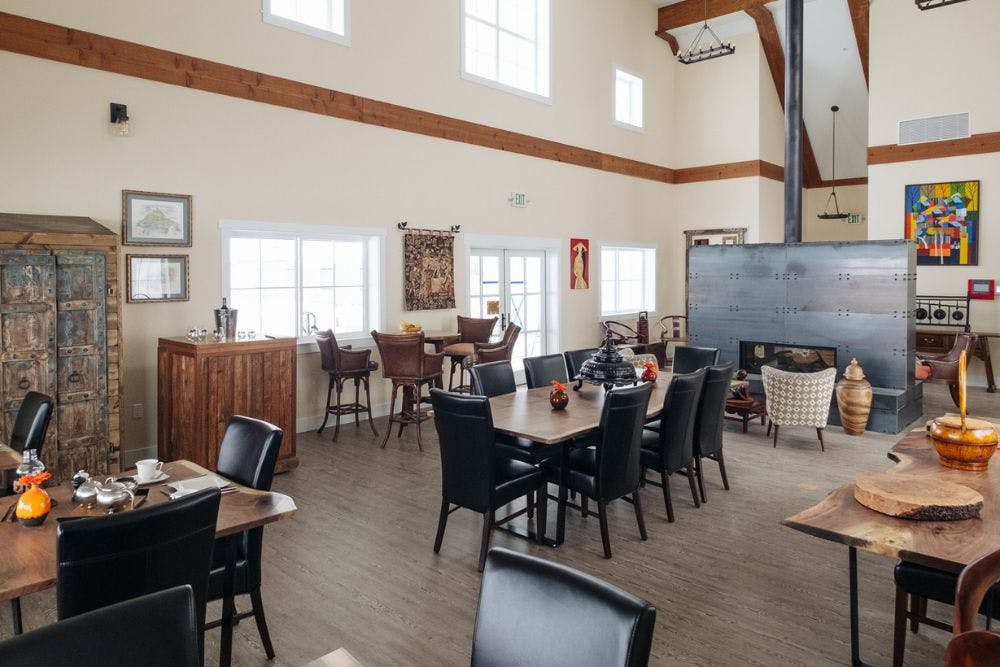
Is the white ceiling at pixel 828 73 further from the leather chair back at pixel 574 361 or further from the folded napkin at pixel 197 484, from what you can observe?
the folded napkin at pixel 197 484

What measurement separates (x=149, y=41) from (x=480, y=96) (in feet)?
11.9

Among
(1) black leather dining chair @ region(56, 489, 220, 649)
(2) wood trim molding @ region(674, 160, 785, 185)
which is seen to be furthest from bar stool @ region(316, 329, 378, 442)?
(2) wood trim molding @ region(674, 160, 785, 185)

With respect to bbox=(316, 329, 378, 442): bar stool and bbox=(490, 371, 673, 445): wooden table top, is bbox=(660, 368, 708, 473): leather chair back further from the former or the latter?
bbox=(316, 329, 378, 442): bar stool

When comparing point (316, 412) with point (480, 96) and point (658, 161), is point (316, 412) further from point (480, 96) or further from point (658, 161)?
point (658, 161)

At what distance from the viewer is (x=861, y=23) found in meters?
9.59

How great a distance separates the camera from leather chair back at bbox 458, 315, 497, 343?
7605 mm

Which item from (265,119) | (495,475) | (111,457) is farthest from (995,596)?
(265,119)

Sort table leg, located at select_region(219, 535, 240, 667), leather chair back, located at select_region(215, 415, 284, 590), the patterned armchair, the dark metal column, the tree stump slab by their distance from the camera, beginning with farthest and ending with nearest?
the dark metal column < the patterned armchair < leather chair back, located at select_region(215, 415, 284, 590) < table leg, located at select_region(219, 535, 240, 667) < the tree stump slab

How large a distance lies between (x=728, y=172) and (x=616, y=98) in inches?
84.4

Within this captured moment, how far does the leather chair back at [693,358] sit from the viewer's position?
5501mm

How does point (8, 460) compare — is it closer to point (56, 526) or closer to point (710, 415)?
point (56, 526)

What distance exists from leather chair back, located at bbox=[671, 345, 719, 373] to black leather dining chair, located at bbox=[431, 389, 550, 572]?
7.85ft

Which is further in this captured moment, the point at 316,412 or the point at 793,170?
the point at 793,170

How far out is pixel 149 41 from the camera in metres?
5.27
